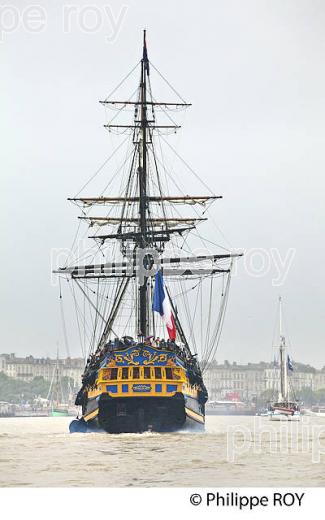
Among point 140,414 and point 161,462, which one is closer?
point 161,462

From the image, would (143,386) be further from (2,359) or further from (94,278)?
(2,359)

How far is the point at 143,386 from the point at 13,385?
363ft

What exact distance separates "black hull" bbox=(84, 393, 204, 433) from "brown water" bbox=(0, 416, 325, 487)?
→ 3.02 feet

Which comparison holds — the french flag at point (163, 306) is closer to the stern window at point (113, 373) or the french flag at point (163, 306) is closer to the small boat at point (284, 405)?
the stern window at point (113, 373)

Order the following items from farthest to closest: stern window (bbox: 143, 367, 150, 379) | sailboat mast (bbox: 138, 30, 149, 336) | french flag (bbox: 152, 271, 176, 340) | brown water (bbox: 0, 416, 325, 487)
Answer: sailboat mast (bbox: 138, 30, 149, 336) → stern window (bbox: 143, 367, 150, 379) → french flag (bbox: 152, 271, 176, 340) → brown water (bbox: 0, 416, 325, 487)

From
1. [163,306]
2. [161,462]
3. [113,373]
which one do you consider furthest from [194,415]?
[161,462]

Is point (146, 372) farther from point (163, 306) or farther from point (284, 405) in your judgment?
point (284, 405)

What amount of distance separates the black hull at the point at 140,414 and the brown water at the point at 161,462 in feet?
3.02

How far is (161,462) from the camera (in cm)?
2336

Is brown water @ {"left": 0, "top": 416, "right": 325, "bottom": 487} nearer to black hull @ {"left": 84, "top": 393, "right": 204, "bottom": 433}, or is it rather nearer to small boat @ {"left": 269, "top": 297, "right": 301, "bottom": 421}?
black hull @ {"left": 84, "top": 393, "right": 204, "bottom": 433}

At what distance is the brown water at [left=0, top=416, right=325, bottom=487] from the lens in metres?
19.4

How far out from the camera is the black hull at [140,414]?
108 ft

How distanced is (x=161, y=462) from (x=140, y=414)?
9544mm

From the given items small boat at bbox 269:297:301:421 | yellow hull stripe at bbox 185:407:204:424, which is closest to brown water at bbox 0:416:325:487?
yellow hull stripe at bbox 185:407:204:424
